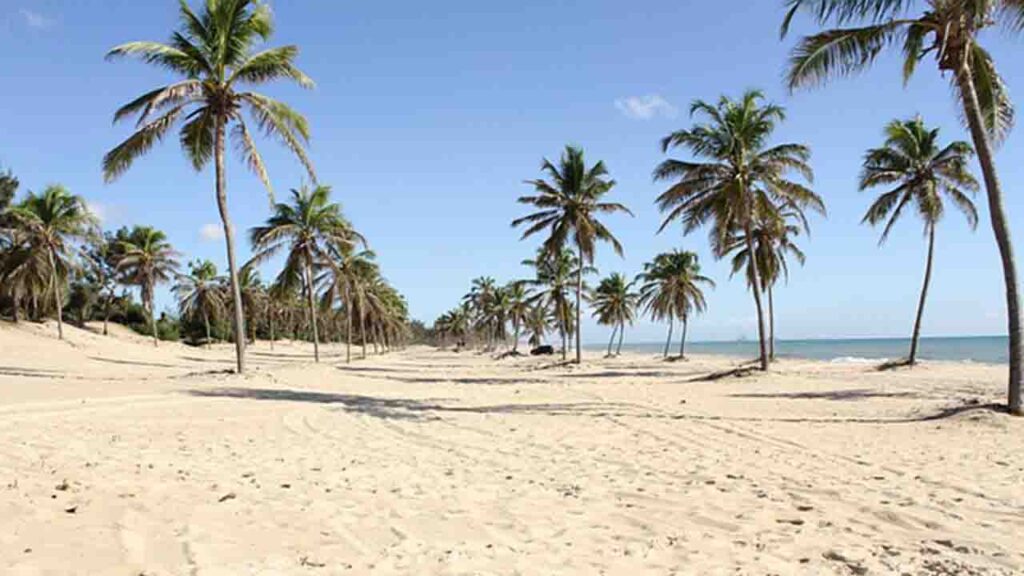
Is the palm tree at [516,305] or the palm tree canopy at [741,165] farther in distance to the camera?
the palm tree at [516,305]

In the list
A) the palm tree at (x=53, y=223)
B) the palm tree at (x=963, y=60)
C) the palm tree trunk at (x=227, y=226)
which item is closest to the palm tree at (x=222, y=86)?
the palm tree trunk at (x=227, y=226)

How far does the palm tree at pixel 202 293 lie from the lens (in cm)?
5497

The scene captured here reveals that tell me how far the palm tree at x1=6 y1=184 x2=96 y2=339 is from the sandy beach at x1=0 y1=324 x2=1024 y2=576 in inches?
1011

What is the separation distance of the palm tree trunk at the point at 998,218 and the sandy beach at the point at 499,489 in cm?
128

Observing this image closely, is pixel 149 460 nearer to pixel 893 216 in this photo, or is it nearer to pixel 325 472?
pixel 325 472

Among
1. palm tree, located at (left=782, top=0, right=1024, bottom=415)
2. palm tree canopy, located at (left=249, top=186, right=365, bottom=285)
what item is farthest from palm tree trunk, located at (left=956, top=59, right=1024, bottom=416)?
palm tree canopy, located at (left=249, top=186, right=365, bottom=285)

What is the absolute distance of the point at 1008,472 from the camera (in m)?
6.60

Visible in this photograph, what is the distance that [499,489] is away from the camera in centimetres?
615

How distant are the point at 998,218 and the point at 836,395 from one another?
572 centimetres

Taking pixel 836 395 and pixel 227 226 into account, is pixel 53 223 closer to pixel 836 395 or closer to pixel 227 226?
pixel 227 226

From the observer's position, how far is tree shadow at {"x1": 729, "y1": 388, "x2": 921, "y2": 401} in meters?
14.6

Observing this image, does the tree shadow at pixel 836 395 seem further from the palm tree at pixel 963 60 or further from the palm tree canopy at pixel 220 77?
the palm tree canopy at pixel 220 77

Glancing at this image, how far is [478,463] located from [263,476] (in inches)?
94.4

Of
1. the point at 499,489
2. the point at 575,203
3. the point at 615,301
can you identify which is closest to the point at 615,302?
the point at 615,301
